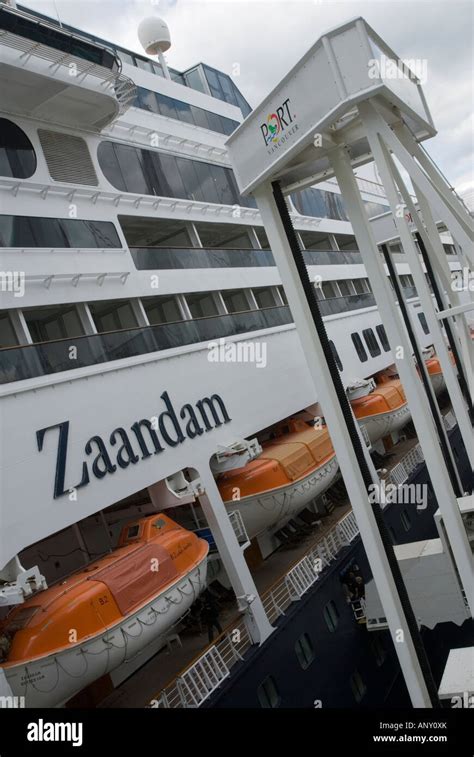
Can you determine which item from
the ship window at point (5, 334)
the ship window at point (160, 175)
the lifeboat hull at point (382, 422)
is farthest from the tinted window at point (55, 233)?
the lifeboat hull at point (382, 422)

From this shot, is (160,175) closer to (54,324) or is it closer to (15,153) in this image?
(15,153)

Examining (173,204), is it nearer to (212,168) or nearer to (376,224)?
(212,168)

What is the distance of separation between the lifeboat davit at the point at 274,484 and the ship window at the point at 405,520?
456 cm

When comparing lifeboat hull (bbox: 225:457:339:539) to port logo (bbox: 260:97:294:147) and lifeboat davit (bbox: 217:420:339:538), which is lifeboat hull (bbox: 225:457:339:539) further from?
port logo (bbox: 260:97:294:147)

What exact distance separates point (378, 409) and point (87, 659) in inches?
501

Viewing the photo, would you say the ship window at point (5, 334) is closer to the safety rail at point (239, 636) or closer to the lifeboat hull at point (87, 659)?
the lifeboat hull at point (87, 659)

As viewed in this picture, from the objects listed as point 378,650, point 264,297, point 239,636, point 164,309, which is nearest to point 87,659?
point 239,636

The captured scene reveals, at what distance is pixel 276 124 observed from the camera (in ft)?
26.5

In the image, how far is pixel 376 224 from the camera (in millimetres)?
17297

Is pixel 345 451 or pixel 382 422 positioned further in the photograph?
pixel 382 422

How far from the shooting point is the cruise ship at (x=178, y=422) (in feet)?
27.5

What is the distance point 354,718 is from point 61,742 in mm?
1496

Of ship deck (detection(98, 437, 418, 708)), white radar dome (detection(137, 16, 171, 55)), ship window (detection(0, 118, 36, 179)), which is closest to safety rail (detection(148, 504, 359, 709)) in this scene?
ship deck (detection(98, 437, 418, 708))

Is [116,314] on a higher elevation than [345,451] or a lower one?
higher
